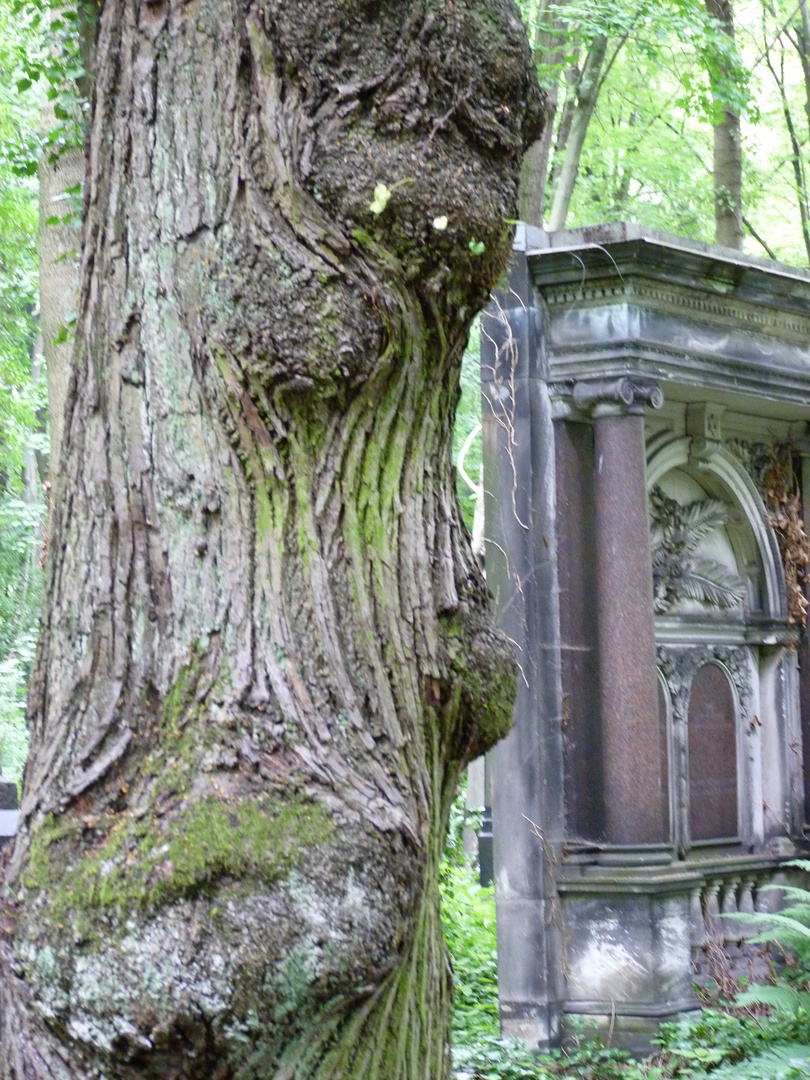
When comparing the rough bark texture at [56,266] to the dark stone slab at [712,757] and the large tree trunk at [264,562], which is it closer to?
the large tree trunk at [264,562]

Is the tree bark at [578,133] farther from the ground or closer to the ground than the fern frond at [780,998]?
farther from the ground

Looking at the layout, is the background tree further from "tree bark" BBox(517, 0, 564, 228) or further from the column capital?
the column capital

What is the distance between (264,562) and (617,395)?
5.68 meters

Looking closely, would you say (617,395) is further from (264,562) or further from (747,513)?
(264,562)

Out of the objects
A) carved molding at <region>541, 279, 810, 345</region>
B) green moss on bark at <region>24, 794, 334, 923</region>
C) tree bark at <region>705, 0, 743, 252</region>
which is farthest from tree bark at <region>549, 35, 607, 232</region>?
green moss on bark at <region>24, 794, 334, 923</region>

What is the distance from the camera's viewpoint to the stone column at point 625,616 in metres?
7.49

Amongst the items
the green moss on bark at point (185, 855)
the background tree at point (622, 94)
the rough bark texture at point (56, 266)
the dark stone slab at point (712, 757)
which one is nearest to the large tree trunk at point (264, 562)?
the green moss on bark at point (185, 855)

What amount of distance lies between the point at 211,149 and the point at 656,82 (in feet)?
50.2

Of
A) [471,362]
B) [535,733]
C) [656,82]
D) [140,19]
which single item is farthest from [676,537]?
[656,82]

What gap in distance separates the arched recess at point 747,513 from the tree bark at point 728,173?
392 centimetres

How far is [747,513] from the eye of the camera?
9094 mm

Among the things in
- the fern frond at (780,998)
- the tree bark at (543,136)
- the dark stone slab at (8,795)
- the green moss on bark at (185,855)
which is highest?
the tree bark at (543,136)

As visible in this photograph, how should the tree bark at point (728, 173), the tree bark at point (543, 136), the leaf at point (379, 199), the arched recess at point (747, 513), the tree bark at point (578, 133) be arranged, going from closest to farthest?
the leaf at point (379, 199) < the arched recess at point (747, 513) < the tree bark at point (543, 136) < the tree bark at point (728, 173) < the tree bark at point (578, 133)

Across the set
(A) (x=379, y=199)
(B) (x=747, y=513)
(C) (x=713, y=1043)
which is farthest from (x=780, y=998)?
(A) (x=379, y=199)
